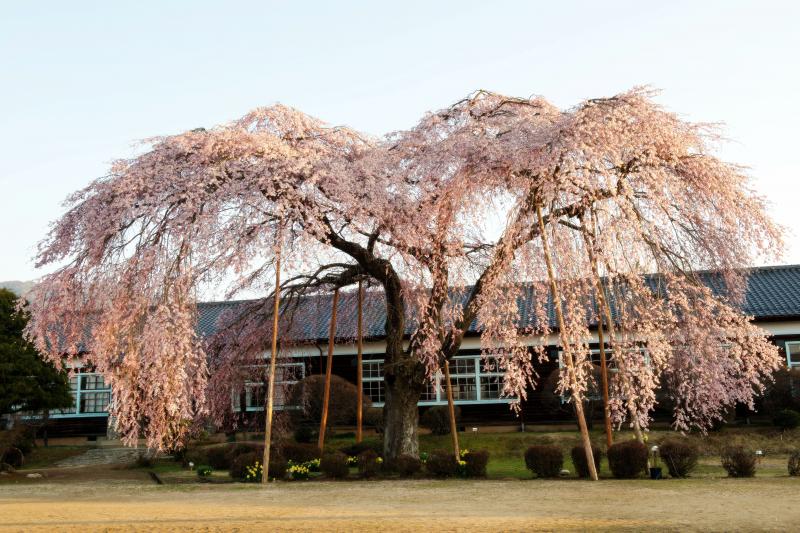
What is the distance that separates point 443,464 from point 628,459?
3.24 metres

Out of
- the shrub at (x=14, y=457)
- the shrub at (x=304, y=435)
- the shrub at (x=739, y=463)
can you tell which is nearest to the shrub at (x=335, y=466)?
the shrub at (x=739, y=463)

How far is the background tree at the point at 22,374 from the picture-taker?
65.6 feet

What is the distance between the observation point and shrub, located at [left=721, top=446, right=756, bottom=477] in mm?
13182

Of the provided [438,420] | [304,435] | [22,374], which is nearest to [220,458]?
[304,435]

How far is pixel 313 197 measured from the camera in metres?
14.4

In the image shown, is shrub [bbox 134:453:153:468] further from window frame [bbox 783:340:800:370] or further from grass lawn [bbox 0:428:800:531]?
window frame [bbox 783:340:800:370]

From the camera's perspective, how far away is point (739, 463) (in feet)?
43.4

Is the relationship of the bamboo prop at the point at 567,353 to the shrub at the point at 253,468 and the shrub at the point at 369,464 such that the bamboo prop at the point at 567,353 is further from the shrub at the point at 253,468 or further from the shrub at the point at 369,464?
the shrub at the point at 253,468

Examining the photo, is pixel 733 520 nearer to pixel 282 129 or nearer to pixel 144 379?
pixel 144 379

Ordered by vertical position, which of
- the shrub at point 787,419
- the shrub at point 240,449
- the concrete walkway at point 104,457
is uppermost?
the shrub at point 787,419

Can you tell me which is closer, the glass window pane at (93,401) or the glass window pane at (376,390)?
the glass window pane at (376,390)

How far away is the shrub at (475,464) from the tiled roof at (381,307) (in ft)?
16.5

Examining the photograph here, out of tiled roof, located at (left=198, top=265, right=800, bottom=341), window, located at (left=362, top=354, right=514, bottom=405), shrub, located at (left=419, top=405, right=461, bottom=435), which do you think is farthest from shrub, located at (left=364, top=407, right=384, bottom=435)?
tiled roof, located at (left=198, top=265, right=800, bottom=341)

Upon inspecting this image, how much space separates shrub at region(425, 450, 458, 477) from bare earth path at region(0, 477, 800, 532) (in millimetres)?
876
